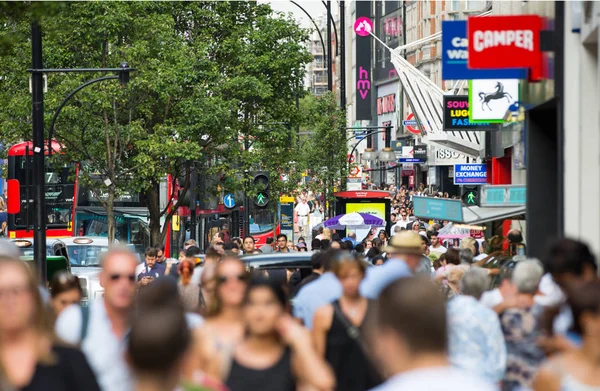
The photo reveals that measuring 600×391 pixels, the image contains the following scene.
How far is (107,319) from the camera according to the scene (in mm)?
6586

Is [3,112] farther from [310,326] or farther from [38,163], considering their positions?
[310,326]

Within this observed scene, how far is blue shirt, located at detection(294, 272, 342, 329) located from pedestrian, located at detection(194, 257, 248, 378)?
1383mm

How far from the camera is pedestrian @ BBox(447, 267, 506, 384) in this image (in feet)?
25.1

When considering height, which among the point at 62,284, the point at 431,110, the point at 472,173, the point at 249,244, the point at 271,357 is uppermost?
the point at 431,110

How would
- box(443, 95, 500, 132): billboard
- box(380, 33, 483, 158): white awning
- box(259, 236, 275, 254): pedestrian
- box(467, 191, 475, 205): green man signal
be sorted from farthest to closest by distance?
box(380, 33, 483, 158): white awning, box(467, 191, 475, 205): green man signal, box(443, 95, 500, 132): billboard, box(259, 236, 275, 254): pedestrian

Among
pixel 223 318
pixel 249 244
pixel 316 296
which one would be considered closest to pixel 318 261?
pixel 316 296

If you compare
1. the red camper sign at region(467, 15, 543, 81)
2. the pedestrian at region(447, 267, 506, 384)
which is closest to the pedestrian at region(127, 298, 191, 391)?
the pedestrian at region(447, 267, 506, 384)

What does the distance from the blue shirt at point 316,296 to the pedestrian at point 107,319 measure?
7.71 feet

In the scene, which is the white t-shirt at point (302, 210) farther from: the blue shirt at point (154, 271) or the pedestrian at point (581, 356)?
the pedestrian at point (581, 356)

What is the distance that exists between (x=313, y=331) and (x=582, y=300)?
3.15 meters

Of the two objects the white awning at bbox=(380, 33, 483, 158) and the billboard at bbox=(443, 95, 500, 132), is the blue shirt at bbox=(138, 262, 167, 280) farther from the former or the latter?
the white awning at bbox=(380, 33, 483, 158)

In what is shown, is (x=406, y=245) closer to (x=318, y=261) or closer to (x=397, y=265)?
(x=397, y=265)

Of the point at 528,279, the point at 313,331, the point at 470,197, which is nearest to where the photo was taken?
the point at 528,279

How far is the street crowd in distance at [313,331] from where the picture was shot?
3.77 meters
